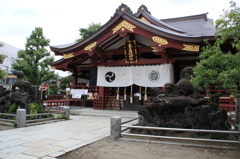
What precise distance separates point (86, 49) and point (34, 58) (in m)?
11.6

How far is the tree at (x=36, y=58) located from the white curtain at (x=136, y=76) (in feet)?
36.3

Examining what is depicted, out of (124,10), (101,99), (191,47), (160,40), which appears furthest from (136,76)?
(124,10)

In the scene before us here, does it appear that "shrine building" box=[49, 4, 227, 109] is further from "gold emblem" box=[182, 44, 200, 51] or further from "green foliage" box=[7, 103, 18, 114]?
"green foliage" box=[7, 103, 18, 114]

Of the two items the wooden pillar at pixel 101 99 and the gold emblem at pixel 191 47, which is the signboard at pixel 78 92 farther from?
the gold emblem at pixel 191 47

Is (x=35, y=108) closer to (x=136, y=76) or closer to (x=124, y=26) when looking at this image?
(x=136, y=76)

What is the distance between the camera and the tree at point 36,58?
2109 centimetres

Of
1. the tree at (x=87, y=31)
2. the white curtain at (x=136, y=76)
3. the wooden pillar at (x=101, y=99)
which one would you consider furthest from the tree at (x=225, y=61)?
the tree at (x=87, y=31)

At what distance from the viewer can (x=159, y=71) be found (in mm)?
11703

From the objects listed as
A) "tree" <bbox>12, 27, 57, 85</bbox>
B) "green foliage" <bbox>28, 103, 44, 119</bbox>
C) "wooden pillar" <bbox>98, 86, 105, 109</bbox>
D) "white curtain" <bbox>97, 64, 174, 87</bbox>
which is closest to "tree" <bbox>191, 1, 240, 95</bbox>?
"white curtain" <bbox>97, 64, 174, 87</bbox>

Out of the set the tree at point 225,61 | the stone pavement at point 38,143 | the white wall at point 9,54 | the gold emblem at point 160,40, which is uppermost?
the white wall at point 9,54

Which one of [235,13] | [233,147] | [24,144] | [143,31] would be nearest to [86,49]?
[143,31]

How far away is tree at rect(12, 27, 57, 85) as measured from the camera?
69.2 ft

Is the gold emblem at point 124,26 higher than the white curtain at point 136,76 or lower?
higher

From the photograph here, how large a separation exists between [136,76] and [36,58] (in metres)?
14.2
